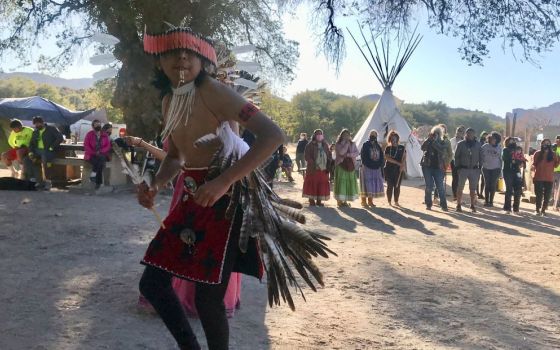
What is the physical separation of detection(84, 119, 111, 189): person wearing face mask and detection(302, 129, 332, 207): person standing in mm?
4666

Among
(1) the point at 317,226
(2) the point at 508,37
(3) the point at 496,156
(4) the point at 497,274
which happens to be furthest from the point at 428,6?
(4) the point at 497,274

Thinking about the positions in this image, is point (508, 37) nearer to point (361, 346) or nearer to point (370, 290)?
point (370, 290)

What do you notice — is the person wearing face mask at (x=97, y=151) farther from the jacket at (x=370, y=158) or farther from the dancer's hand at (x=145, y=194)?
the dancer's hand at (x=145, y=194)

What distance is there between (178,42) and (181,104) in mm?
281

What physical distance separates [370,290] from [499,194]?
1203 centimetres

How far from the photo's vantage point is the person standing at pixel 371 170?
11.4 metres

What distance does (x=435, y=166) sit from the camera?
35.8 feet

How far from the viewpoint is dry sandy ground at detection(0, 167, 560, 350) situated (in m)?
3.45

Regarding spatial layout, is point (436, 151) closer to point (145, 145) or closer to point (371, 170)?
point (371, 170)

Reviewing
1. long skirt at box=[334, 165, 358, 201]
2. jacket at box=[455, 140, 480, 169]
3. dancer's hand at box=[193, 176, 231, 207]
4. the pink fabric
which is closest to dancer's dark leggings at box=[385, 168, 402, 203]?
long skirt at box=[334, 165, 358, 201]

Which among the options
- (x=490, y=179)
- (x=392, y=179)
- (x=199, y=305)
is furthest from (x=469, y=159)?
(x=199, y=305)

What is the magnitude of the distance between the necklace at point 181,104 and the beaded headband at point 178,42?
0.40ft

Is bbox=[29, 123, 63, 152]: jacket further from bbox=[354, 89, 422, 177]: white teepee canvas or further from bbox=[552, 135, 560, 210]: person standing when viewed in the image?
bbox=[354, 89, 422, 177]: white teepee canvas

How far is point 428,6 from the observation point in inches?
409
